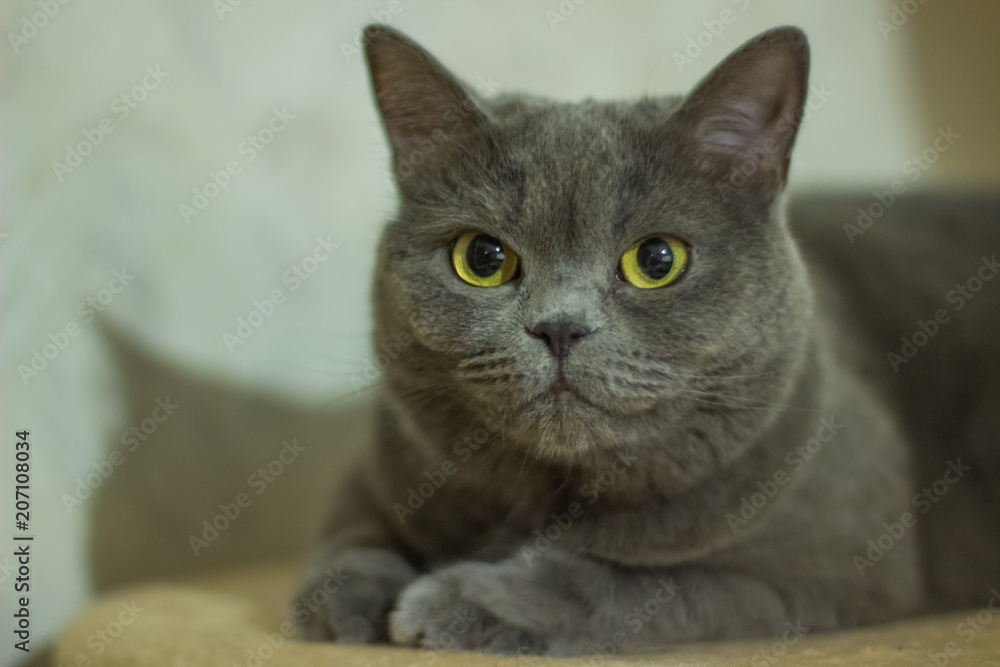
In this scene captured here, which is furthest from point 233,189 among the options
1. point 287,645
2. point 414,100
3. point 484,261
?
point 287,645

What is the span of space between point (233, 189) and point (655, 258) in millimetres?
1034

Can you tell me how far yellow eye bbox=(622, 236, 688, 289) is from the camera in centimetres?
107

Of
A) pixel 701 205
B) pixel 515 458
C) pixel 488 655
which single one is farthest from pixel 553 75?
pixel 488 655

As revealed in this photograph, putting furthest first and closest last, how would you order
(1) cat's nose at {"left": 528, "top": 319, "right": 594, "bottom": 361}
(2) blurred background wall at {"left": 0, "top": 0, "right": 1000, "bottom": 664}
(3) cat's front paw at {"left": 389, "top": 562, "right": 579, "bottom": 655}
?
(2) blurred background wall at {"left": 0, "top": 0, "right": 1000, "bottom": 664}, (3) cat's front paw at {"left": 389, "top": 562, "right": 579, "bottom": 655}, (1) cat's nose at {"left": 528, "top": 319, "right": 594, "bottom": 361}

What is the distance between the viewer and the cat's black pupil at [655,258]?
42.1 inches

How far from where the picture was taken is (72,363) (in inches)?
→ 56.1

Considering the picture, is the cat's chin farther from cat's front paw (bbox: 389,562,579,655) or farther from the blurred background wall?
the blurred background wall

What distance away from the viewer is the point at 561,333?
981mm

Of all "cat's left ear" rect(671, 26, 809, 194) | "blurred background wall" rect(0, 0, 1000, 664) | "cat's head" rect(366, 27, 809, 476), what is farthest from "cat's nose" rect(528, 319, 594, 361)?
"blurred background wall" rect(0, 0, 1000, 664)

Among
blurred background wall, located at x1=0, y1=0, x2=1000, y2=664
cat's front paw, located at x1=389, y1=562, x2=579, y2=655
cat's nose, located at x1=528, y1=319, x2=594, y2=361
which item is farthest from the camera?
blurred background wall, located at x1=0, y1=0, x2=1000, y2=664

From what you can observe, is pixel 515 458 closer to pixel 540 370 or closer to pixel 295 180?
pixel 540 370

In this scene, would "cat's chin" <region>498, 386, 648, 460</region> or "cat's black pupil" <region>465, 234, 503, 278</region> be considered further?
"cat's black pupil" <region>465, 234, 503, 278</region>

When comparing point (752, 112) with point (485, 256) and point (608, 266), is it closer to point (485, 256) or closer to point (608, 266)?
point (608, 266)

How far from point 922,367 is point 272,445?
53.8 inches
